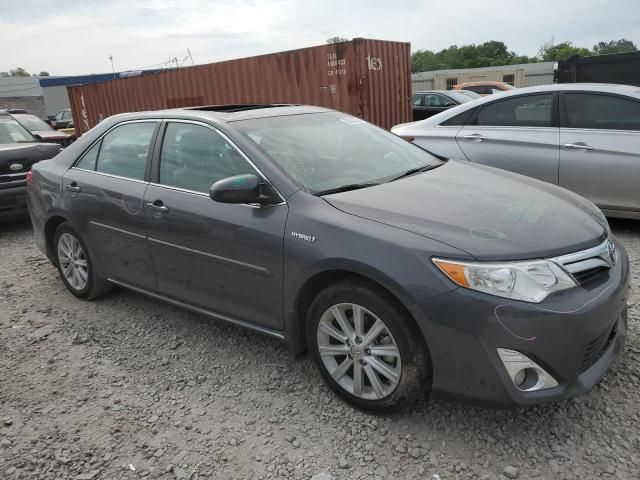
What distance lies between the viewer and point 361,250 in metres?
2.53

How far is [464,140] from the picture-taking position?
5805mm

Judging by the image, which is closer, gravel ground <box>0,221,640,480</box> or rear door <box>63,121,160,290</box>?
gravel ground <box>0,221,640,480</box>

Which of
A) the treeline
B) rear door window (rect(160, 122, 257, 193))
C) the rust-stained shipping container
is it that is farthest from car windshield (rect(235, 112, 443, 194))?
the treeline

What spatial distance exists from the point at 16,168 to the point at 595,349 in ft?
23.3

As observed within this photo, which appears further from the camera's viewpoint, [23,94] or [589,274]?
[23,94]

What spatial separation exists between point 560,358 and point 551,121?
12.3 feet

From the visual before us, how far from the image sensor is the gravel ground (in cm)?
243

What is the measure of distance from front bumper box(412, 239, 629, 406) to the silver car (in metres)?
3.02

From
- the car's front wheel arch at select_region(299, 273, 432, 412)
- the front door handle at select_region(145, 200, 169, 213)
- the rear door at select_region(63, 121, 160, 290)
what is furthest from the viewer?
the rear door at select_region(63, 121, 160, 290)

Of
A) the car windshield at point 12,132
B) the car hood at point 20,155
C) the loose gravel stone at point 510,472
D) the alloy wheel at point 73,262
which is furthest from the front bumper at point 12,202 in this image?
the loose gravel stone at point 510,472

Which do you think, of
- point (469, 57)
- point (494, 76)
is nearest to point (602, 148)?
point (494, 76)

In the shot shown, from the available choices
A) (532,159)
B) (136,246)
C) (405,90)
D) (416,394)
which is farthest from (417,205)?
(405,90)

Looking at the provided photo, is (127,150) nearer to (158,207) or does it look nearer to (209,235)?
(158,207)

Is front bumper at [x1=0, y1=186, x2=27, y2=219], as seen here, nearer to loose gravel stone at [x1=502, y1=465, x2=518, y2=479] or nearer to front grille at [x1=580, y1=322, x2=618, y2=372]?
loose gravel stone at [x1=502, y1=465, x2=518, y2=479]
